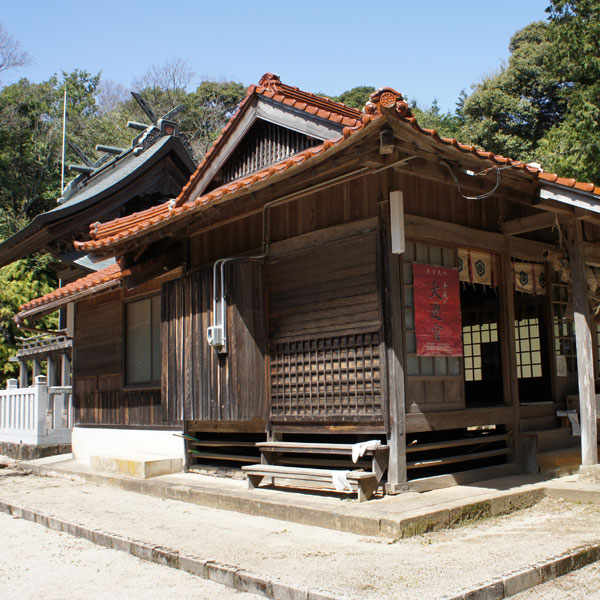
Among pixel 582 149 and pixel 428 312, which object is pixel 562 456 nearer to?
pixel 428 312

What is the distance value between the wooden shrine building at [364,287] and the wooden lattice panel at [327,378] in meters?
0.02

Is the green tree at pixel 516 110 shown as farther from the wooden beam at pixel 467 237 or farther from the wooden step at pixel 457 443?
the wooden step at pixel 457 443

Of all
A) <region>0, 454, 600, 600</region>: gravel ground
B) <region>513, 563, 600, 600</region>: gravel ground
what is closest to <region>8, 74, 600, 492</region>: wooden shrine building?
<region>0, 454, 600, 600</region>: gravel ground

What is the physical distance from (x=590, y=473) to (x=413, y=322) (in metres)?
2.73

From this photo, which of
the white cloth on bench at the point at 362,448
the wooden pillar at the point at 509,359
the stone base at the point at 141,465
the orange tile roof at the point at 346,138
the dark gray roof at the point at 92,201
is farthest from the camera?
the dark gray roof at the point at 92,201

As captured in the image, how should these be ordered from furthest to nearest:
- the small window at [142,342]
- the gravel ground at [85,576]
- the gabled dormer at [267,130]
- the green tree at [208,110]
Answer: the green tree at [208,110] → the small window at [142,342] → the gabled dormer at [267,130] → the gravel ground at [85,576]

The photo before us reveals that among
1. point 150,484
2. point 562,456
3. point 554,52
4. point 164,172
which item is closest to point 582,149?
point 554,52

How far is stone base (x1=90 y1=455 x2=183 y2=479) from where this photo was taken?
31.8 feet

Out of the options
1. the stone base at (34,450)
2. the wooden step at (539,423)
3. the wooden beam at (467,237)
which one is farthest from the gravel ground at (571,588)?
the stone base at (34,450)

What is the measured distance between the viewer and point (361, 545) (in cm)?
559

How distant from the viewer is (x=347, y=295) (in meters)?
7.48

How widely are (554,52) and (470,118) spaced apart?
1050cm

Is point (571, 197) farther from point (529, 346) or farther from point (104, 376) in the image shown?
point (104, 376)

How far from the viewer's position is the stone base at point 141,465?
9.68 m
